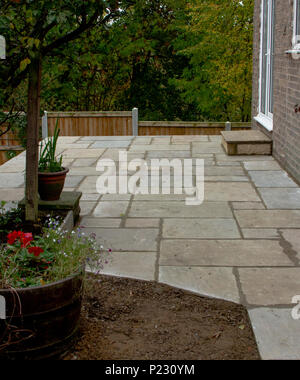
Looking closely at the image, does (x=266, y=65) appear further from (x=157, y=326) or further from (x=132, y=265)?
(x=157, y=326)

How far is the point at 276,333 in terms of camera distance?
9.27 ft

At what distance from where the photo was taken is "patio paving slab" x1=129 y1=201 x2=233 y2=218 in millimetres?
5070

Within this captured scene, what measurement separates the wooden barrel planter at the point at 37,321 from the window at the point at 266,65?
590cm

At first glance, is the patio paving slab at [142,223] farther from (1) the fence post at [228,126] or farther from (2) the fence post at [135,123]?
(2) the fence post at [135,123]

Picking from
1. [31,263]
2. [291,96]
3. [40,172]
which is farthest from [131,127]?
[31,263]

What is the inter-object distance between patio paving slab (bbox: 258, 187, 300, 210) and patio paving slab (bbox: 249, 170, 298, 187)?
0.24 metres

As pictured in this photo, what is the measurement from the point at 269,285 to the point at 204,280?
1.37 feet

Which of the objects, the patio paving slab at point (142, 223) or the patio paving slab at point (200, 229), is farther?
the patio paving slab at point (142, 223)

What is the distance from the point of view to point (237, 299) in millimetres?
3238

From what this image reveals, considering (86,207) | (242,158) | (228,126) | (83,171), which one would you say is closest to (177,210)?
(86,207)

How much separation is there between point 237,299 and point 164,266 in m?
0.72

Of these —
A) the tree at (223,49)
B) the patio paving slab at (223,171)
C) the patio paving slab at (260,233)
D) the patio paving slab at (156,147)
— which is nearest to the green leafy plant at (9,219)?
the patio paving slab at (260,233)

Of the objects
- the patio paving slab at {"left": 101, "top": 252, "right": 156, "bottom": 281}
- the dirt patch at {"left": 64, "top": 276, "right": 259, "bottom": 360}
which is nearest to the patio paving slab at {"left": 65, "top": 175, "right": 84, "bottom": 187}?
the patio paving slab at {"left": 101, "top": 252, "right": 156, "bottom": 281}

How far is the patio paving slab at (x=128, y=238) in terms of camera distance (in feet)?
13.9
